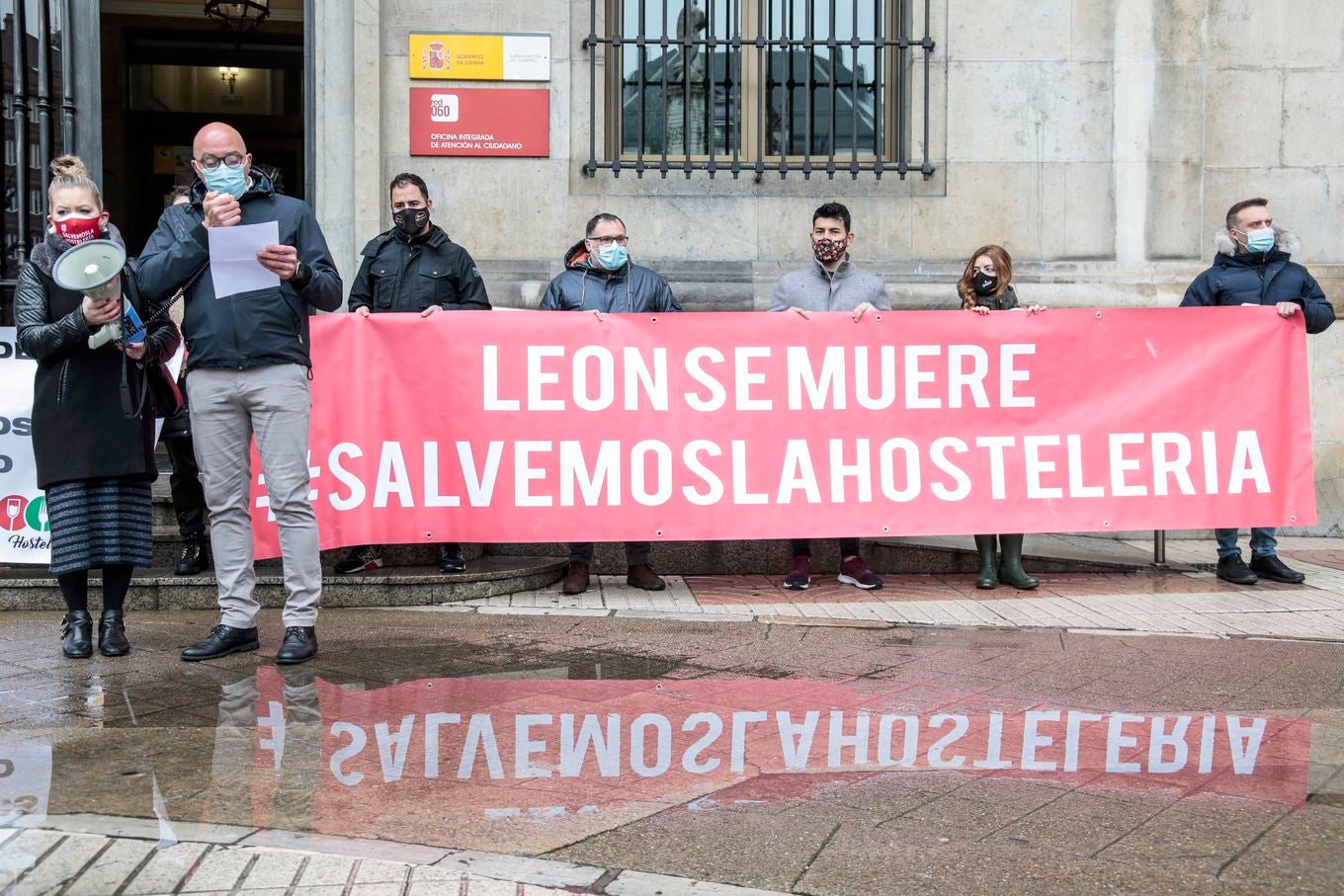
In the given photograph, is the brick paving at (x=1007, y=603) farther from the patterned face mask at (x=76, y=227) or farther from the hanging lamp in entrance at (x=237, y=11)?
the hanging lamp in entrance at (x=237, y=11)

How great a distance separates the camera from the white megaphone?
18.4 feet

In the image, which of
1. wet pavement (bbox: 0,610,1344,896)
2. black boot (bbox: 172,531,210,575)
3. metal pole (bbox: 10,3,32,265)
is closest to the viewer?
wet pavement (bbox: 0,610,1344,896)

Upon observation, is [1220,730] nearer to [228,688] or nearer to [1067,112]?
[228,688]

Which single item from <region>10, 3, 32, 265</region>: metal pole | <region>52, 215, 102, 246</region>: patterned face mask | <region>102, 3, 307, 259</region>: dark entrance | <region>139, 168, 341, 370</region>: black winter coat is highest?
<region>102, 3, 307, 259</region>: dark entrance

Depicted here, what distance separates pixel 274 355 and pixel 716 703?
224cm

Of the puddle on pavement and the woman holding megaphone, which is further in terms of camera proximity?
the woman holding megaphone

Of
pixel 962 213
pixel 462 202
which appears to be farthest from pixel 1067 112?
pixel 462 202

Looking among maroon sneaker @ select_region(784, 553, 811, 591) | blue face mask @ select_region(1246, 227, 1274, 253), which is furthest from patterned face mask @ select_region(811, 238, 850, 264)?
blue face mask @ select_region(1246, 227, 1274, 253)

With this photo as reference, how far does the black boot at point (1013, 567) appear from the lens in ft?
25.5

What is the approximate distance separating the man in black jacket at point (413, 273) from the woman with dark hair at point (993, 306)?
2.64 metres

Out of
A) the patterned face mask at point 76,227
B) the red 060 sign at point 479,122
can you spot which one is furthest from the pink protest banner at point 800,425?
the red 060 sign at point 479,122

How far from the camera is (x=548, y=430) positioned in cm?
761

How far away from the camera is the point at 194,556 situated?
7.32 m

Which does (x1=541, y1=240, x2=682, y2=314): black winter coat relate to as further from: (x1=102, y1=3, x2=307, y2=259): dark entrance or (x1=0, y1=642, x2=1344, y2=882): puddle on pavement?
(x1=102, y1=3, x2=307, y2=259): dark entrance
